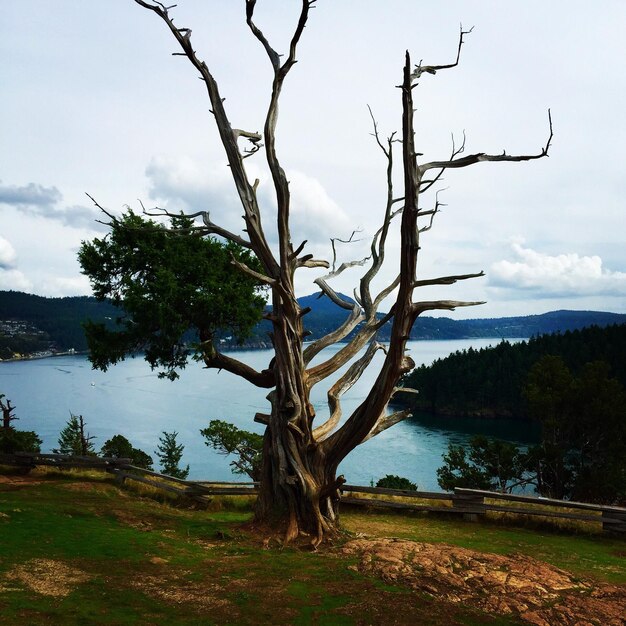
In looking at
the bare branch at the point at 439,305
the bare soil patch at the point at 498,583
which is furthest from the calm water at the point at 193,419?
the bare branch at the point at 439,305

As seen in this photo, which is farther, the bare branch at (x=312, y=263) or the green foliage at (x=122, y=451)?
the green foliage at (x=122, y=451)

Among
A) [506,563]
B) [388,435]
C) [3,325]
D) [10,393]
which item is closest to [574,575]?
[506,563]

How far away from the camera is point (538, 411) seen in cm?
3186

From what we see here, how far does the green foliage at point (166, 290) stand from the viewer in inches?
649

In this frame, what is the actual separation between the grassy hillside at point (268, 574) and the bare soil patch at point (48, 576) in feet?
0.08

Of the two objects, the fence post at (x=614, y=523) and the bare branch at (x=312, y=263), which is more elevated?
the bare branch at (x=312, y=263)

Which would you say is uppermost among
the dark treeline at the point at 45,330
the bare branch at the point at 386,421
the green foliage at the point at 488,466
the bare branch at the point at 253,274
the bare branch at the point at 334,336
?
the dark treeline at the point at 45,330

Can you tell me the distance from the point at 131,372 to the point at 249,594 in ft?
467

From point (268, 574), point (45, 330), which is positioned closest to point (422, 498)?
point (268, 574)

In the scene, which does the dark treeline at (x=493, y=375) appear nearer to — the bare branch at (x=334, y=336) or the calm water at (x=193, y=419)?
the calm water at (x=193, y=419)

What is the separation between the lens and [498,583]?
9422 millimetres

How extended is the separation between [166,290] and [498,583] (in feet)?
35.3

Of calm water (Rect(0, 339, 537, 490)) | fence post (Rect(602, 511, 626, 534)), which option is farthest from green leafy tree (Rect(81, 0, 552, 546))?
calm water (Rect(0, 339, 537, 490))

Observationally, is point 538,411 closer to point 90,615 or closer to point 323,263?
point 323,263
